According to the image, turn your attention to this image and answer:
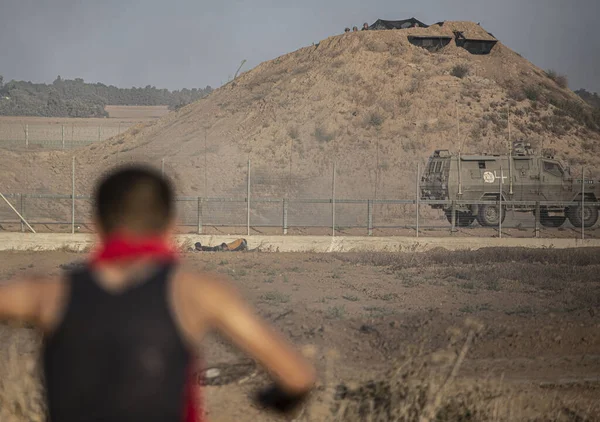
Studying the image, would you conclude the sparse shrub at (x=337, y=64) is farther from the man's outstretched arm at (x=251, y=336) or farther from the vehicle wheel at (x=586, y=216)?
the man's outstretched arm at (x=251, y=336)

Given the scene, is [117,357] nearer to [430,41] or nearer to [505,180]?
[505,180]

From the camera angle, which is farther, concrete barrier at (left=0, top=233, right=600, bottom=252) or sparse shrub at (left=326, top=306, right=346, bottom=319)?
concrete barrier at (left=0, top=233, right=600, bottom=252)

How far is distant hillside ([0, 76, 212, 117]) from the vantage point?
9631 cm

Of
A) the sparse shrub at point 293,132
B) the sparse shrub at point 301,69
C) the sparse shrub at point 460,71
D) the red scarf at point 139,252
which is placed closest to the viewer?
the red scarf at point 139,252

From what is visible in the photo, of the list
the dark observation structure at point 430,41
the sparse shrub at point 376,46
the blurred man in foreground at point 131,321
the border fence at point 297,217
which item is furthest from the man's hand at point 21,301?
the dark observation structure at point 430,41

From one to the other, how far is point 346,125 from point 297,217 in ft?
55.1

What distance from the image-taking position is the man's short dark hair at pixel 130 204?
9.26ft

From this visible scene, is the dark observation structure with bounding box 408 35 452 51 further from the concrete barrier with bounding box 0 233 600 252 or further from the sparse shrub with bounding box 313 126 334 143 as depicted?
the concrete barrier with bounding box 0 233 600 252

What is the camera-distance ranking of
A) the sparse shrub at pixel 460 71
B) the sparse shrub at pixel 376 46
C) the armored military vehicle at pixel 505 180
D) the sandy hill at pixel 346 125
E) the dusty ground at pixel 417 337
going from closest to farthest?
1. the dusty ground at pixel 417 337
2. the armored military vehicle at pixel 505 180
3. the sandy hill at pixel 346 125
4. the sparse shrub at pixel 460 71
5. the sparse shrub at pixel 376 46

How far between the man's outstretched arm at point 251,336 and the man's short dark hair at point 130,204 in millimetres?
309

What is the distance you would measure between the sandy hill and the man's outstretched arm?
121 ft

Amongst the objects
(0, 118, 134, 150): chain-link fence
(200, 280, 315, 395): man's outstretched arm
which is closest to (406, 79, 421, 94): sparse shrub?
(0, 118, 134, 150): chain-link fence

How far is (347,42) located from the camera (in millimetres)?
57781

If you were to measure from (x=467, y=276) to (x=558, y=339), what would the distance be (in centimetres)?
741
